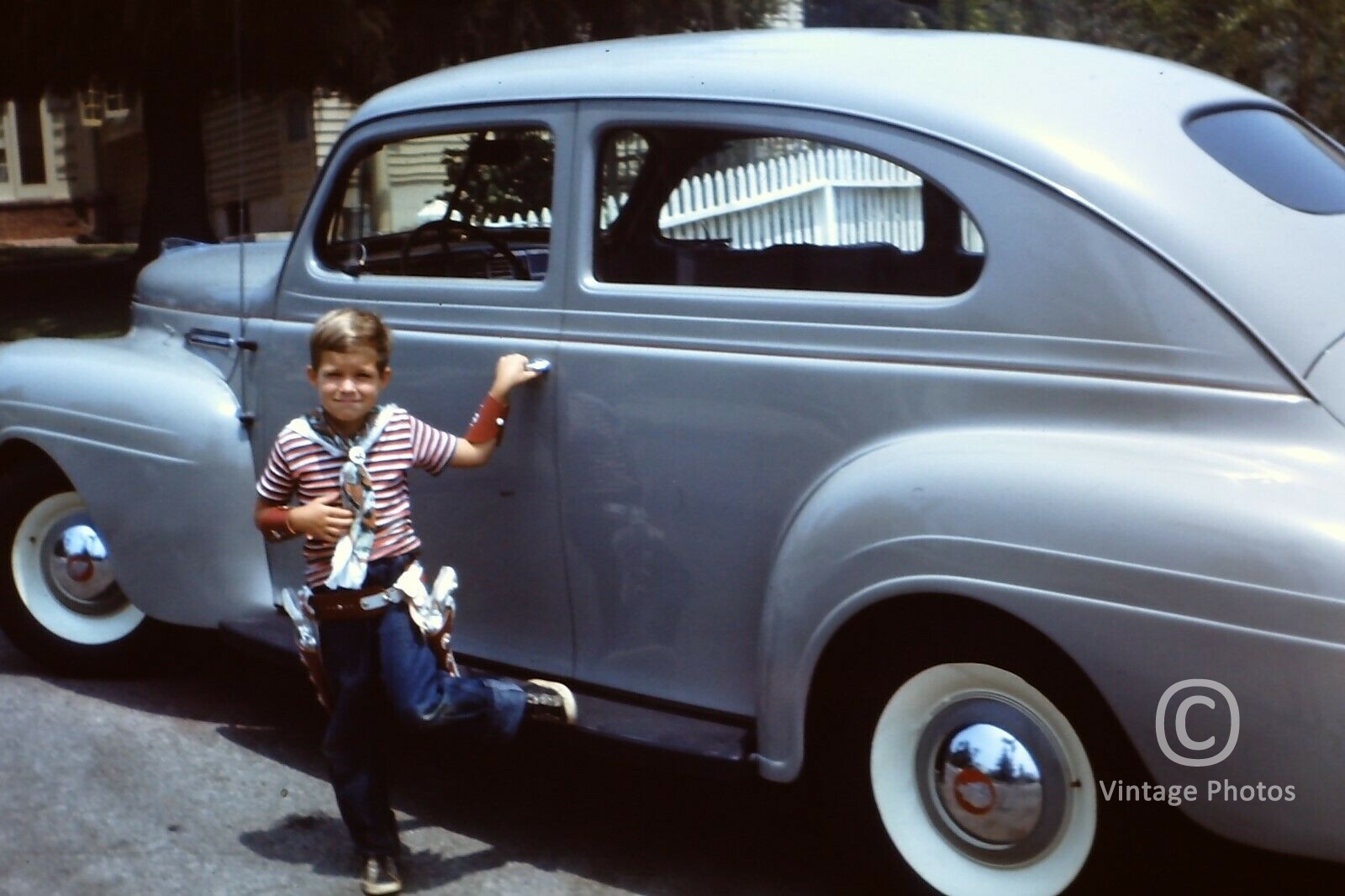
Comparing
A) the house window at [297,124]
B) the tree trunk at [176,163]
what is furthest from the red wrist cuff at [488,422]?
the house window at [297,124]

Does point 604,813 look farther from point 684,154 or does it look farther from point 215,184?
point 215,184

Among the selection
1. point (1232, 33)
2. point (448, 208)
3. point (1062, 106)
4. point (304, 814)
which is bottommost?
point (304, 814)

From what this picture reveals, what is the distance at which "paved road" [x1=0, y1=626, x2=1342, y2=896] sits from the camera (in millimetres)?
3812

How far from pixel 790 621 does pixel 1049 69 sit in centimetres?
132

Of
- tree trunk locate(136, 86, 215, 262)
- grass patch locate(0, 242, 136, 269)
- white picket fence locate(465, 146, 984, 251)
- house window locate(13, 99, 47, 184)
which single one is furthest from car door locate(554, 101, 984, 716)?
house window locate(13, 99, 47, 184)

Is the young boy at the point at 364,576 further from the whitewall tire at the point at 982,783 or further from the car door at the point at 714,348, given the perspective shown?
the whitewall tire at the point at 982,783

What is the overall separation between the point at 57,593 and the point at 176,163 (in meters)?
11.9

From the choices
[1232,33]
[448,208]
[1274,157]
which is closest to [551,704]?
[448,208]

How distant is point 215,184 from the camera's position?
87.2 ft

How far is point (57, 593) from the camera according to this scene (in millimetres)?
5227

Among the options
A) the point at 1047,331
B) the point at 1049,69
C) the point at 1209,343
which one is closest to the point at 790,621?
the point at 1047,331

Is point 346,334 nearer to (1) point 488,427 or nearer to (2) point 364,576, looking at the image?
(1) point 488,427

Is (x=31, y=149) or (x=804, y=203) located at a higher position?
(x=804, y=203)

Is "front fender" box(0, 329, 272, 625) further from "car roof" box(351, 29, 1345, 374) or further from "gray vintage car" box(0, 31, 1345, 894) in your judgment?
"car roof" box(351, 29, 1345, 374)
